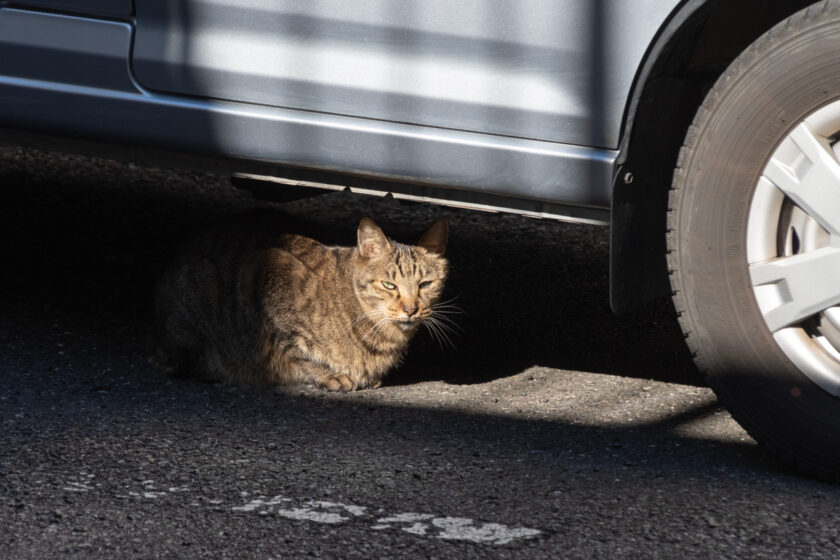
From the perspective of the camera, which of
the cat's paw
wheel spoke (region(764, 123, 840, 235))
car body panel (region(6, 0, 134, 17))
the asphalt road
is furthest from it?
the cat's paw

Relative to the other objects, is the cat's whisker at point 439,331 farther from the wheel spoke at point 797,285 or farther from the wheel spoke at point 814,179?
the wheel spoke at point 814,179

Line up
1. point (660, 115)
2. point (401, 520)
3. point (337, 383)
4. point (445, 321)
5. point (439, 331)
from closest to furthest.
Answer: point (401, 520), point (660, 115), point (337, 383), point (439, 331), point (445, 321)

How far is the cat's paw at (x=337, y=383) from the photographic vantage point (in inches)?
150

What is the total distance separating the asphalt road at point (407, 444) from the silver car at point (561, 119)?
0.40m

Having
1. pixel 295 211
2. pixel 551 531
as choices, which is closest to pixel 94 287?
pixel 295 211

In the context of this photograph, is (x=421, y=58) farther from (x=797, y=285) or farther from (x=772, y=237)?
(x=797, y=285)

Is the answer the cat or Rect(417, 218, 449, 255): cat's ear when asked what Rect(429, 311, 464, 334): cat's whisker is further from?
Rect(417, 218, 449, 255): cat's ear

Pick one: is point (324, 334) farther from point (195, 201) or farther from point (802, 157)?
point (195, 201)

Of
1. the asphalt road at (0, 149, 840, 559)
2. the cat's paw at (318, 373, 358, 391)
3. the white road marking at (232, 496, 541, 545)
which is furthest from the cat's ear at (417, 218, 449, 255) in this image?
the white road marking at (232, 496, 541, 545)

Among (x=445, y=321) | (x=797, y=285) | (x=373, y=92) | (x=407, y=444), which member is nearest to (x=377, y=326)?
(x=445, y=321)

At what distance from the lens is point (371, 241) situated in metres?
3.90

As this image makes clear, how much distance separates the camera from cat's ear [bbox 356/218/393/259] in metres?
3.89

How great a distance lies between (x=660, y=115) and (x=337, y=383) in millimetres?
1515

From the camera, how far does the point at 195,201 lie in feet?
19.7
